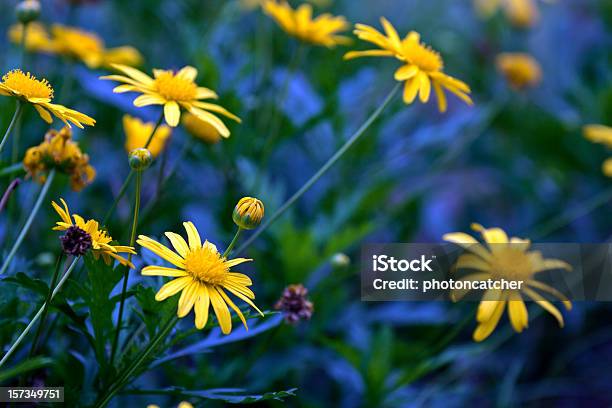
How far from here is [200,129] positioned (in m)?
1.25

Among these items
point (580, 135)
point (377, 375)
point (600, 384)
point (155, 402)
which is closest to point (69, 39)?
point (155, 402)

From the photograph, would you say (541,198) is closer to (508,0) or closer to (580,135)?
(580,135)

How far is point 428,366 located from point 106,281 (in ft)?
2.23

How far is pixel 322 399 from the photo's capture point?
65.8 inches

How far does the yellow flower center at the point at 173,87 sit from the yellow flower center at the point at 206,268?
28 cm

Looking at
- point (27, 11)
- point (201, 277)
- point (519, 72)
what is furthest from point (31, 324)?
point (519, 72)

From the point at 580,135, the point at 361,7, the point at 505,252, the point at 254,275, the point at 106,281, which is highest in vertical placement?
the point at 361,7

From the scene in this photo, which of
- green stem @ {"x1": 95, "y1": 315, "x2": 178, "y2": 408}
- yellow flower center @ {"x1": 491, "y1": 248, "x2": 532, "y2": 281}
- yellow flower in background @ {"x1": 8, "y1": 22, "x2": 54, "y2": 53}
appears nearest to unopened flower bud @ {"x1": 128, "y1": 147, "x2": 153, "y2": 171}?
green stem @ {"x1": 95, "y1": 315, "x2": 178, "y2": 408}

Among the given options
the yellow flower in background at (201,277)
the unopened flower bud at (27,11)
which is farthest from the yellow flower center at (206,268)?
the unopened flower bud at (27,11)

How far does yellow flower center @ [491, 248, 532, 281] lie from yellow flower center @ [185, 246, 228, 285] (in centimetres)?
48

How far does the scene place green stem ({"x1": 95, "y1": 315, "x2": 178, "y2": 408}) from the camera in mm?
854

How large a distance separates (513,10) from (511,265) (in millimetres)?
1725

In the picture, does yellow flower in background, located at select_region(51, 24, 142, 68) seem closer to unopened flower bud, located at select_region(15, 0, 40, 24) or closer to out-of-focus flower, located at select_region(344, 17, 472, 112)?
unopened flower bud, located at select_region(15, 0, 40, 24)

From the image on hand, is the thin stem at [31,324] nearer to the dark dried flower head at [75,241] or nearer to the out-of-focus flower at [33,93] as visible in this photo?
the dark dried flower head at [75,241]
